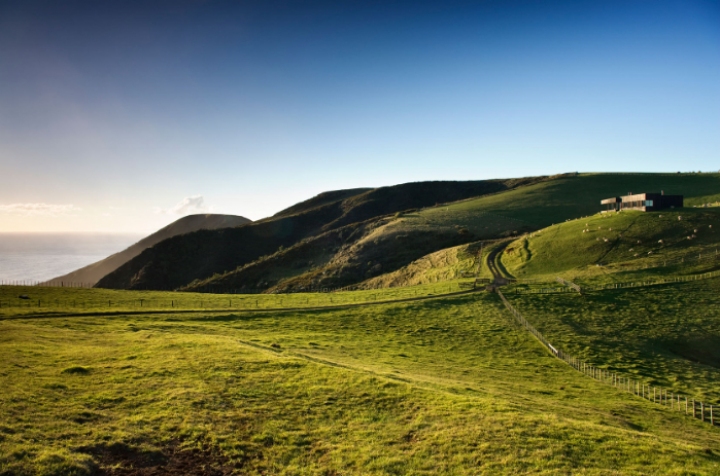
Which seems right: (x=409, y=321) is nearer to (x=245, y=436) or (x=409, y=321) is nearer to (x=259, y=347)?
(x=259, y=347)

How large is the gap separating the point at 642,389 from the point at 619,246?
4931cm

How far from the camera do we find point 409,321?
173 ft

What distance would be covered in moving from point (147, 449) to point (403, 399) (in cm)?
1322

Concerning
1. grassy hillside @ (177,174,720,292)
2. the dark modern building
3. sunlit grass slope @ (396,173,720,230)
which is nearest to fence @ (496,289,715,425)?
grassy hillside @ (177,174,720,292)

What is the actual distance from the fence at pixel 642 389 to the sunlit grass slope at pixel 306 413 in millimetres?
1582

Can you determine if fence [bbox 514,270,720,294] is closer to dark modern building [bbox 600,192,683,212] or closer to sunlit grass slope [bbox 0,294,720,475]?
sunlit grass slope [bbox 0,294,720,475]

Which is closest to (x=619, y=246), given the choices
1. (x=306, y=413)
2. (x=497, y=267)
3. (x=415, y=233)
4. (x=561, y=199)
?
(x=497, y=267)

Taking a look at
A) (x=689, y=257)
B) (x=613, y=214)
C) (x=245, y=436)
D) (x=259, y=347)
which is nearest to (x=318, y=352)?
(x=259, y=347)

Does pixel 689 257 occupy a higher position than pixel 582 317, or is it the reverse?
pixel 689 257

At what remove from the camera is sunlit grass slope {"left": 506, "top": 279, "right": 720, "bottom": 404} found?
38812 mm

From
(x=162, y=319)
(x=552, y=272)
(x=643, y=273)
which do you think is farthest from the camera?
(x=552, y=272)

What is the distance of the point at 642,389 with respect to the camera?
34500 millimetres

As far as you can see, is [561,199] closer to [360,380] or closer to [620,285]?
[620,285]

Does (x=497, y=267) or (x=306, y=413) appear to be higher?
(x=497, y=267)
